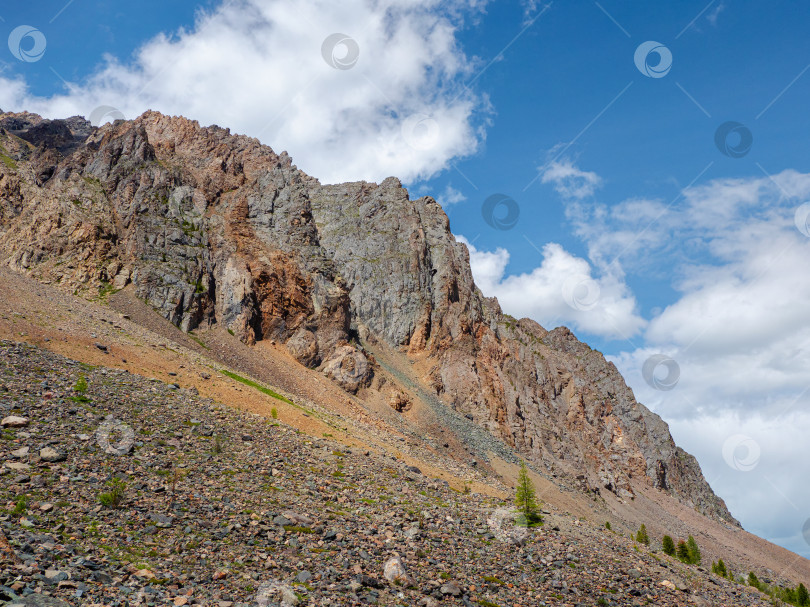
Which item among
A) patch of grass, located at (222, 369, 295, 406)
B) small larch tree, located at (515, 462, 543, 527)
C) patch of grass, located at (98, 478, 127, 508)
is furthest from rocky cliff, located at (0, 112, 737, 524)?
patch of grass, located at (98, 478, 127, 508)

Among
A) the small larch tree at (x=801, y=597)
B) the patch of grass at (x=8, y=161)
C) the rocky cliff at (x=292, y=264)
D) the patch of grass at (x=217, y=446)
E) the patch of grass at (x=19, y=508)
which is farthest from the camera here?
the patch of grass at (x=8, y=161)

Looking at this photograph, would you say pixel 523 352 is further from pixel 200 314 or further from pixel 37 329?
pixel 37 329

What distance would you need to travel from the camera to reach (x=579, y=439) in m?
122

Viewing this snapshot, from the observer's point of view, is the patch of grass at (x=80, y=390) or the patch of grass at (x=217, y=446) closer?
the patch of grass at (x=217, y=446)

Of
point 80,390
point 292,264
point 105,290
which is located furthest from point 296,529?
point 292,264

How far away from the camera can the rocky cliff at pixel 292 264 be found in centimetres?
7038

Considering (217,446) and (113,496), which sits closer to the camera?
(113,496)

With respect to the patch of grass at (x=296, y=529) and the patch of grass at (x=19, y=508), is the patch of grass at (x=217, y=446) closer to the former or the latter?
the patch of grass at (x=296, y=529)

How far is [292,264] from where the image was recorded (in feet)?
272

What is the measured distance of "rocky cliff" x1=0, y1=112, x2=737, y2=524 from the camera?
70.4 m

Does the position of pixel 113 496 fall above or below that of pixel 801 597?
below

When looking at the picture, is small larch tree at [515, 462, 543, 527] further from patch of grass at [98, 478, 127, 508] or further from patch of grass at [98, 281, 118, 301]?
patch of grass at [98, 281, 118, 301]

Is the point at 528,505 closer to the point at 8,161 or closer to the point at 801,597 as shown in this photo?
the point at 801,597

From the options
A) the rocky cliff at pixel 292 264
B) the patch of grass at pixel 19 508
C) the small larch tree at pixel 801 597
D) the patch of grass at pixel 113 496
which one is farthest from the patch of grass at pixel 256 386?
the small larch tree at pixel 801 597
